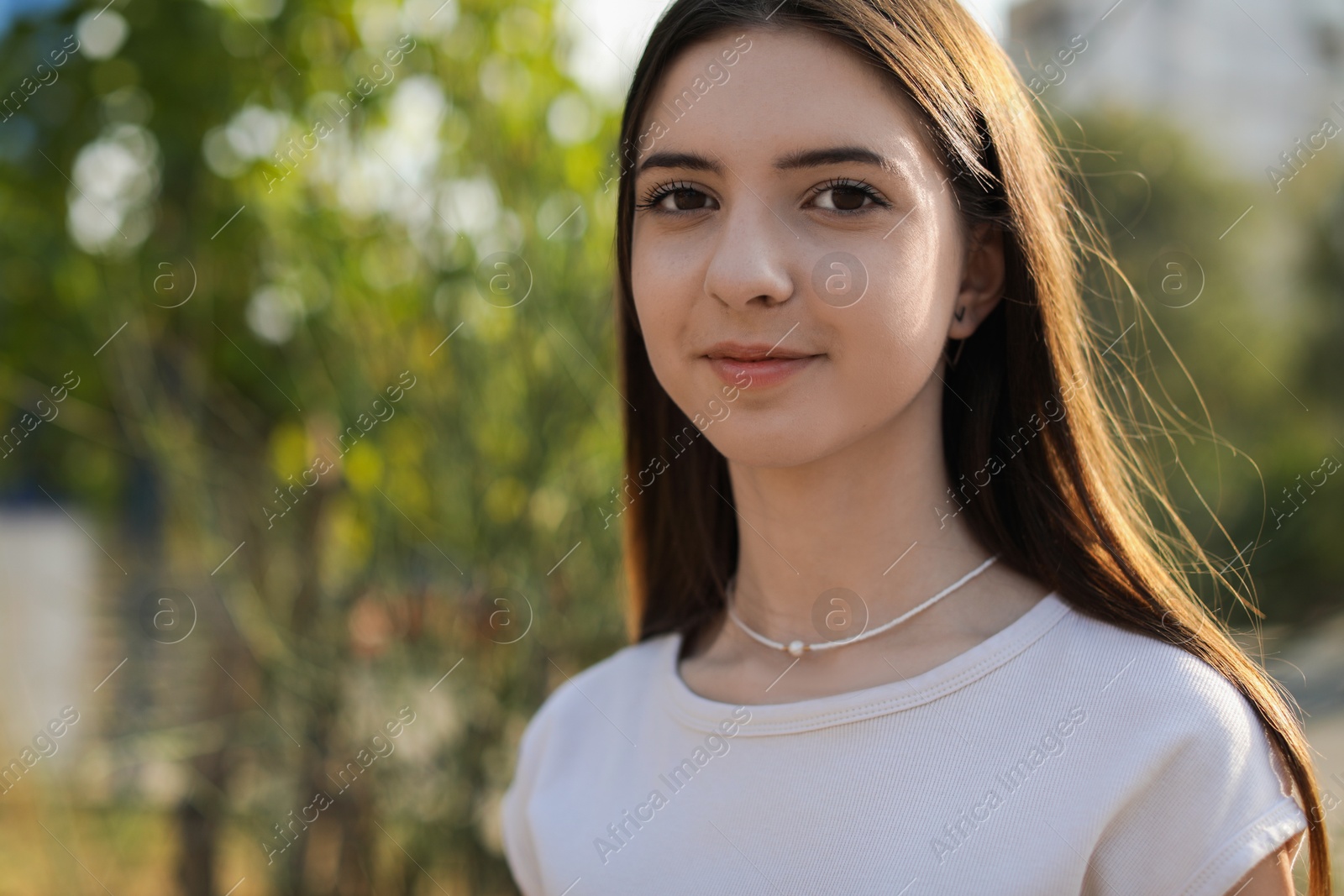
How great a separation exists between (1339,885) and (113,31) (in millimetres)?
3572

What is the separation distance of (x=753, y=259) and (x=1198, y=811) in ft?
2.54

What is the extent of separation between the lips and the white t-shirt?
414 mm

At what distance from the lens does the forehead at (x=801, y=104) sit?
1229mm

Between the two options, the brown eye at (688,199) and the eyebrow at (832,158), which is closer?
the eyebrow at (832,158)

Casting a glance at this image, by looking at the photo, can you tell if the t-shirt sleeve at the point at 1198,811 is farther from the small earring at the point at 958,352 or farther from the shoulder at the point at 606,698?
the shoulder at the point at 606,698

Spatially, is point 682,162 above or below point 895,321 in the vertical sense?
above

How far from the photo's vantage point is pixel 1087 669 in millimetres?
1249

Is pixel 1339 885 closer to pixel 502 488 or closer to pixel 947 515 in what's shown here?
pixel 947 515

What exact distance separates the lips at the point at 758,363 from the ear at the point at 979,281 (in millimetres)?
A: 257

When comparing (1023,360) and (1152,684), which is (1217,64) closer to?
(1023,360)

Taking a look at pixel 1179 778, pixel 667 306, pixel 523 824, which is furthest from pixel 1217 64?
pixel 523 824

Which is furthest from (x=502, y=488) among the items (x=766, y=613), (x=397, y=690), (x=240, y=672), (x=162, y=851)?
(x=162, y=851)

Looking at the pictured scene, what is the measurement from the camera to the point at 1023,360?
1.40 meters

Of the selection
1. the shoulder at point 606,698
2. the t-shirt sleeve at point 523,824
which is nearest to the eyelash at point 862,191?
the shoulder at point 606,698
